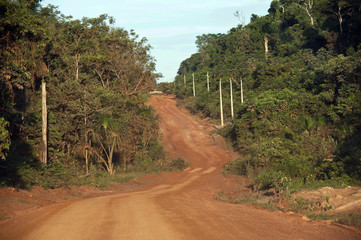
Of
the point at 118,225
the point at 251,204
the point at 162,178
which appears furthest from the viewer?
the point at 162,178

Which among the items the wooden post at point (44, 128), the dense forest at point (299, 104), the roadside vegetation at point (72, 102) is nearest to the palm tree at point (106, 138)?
the roadside vegetation at point (72, 102)

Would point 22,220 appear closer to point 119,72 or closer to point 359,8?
point 119,72

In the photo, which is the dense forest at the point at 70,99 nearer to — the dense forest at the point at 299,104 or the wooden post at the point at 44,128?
the wooden post at the point at 44,128

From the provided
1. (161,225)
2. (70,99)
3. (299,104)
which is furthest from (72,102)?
(299,104)

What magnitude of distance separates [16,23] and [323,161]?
1452cm

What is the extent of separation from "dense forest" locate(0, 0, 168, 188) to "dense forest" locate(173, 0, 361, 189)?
882 centimetres

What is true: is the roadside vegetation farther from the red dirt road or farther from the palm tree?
the red dirt road

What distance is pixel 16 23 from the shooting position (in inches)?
498

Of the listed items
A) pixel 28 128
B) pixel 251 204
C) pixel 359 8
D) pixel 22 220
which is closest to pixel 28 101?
pixel 28 128

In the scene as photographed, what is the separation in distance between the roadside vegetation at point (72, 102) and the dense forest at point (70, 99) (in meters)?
0.05

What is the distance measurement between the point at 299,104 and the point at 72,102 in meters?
17.1

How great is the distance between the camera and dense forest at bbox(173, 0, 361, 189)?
16172 mm

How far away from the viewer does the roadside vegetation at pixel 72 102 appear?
45.4 feet

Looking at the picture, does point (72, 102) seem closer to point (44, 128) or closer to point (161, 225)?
point (44, 128)
